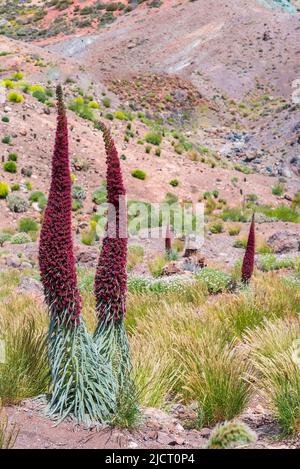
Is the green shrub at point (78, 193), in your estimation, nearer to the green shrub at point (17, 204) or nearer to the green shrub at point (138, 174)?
the green shrub at point (17, 204)

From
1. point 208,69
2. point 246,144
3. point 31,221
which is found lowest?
point 31,221

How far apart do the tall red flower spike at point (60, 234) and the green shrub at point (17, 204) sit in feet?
59.1

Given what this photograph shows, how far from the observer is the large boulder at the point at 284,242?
16.5m

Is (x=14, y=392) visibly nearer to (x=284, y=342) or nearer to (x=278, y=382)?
(x=278, y=382)

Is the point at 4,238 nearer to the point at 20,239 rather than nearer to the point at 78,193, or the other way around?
the point at 20,239

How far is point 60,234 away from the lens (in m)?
3.92

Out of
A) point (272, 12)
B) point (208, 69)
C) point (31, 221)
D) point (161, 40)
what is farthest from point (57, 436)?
point (272, 12)

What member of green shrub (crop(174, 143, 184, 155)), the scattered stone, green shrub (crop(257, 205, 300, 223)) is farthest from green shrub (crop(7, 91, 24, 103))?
the scattered stone

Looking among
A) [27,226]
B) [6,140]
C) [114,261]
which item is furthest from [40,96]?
[114,261]

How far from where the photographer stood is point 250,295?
772cm

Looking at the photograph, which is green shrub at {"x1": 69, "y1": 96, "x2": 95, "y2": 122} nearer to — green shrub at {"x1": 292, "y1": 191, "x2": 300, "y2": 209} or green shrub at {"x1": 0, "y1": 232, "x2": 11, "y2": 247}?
green shrub at {"x1": 292, "y1": 191, "x2": 300, "y2": 209}

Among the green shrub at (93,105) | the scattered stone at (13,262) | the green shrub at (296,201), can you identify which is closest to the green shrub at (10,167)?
the scattered stone at (13,262)

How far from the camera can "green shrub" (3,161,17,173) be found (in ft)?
77.5

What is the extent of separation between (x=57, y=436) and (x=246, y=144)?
3666cm
